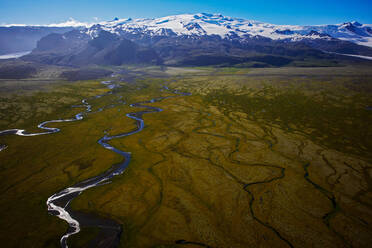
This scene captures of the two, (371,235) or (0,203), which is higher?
(371,235)

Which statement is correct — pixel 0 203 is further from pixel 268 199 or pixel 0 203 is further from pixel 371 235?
pixel 371 235

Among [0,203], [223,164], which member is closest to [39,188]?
[0,203]

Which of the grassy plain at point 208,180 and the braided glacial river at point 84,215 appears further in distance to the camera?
the grassy plain at point 208,180

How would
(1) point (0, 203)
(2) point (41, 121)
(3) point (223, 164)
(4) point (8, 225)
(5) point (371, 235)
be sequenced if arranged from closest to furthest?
(5) point (371, 235), (4) point (8, 225), (1) point (0, 203), (3) point (223, 164), (2) point (41, 121)

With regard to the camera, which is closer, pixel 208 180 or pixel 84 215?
pixel 84 215

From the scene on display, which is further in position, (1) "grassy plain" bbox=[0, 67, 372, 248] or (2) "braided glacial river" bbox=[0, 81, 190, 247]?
(1) "grassy plain" bbox=[0, 67, 372, 248]

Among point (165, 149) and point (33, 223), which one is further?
point (165, 149)

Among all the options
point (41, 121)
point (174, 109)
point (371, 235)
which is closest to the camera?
point (371, 235)

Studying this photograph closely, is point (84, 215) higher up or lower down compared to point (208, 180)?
lower down
